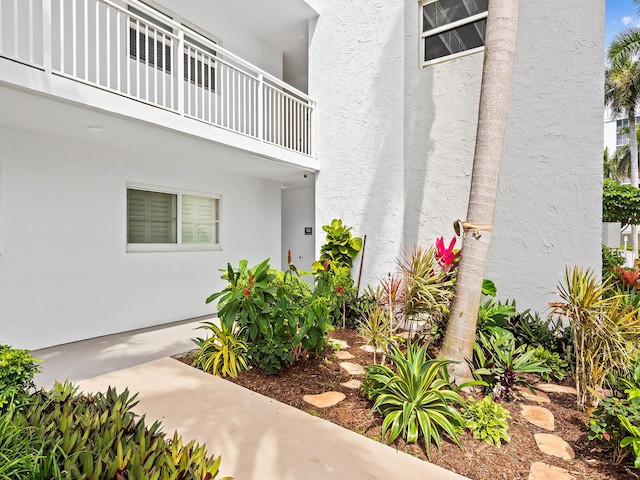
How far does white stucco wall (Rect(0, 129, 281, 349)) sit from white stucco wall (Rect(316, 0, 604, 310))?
9.37 feet

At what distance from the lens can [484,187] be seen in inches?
139

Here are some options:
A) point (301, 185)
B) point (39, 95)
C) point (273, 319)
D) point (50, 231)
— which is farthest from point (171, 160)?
point (273, 319)

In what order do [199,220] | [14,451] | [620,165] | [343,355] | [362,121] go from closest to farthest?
[14,451], [343,355], [362,121], [199,220], [620,165]

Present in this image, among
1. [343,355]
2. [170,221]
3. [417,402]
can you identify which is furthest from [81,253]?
[417,402]

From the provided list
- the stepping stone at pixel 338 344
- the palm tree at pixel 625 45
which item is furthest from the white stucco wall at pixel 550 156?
the palm tree at pixel 625 45

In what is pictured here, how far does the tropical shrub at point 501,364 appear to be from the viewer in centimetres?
344

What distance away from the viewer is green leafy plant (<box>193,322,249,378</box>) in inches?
163

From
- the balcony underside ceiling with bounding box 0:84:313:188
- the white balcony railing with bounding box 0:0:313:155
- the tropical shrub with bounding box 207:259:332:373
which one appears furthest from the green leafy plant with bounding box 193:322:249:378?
the white balcony railing with bounding box 0:0:313:155

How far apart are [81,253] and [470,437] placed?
5957 mm

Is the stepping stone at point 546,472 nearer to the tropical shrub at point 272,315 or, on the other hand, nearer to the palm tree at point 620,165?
the tropical shrub at point 272,315

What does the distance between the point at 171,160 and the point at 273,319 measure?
441 centimetres

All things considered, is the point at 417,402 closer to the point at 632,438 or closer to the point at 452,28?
the point at 632,438

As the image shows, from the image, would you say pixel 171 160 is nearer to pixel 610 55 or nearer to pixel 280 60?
pixel 280 60

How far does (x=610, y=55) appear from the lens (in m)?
17.3
